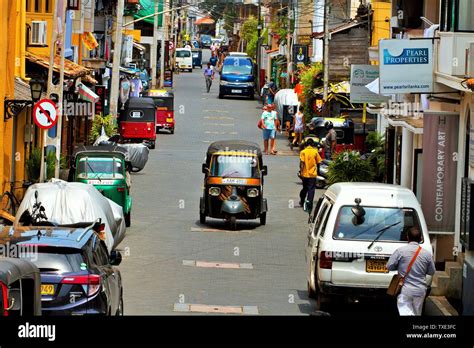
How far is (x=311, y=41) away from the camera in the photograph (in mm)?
64500

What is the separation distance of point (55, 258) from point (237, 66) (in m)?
61.4

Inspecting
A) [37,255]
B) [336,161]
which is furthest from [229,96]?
[37,255]

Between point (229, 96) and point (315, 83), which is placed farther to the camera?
point (229, 96)

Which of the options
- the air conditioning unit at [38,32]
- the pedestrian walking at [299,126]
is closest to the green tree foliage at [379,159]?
the air conditioning unit at [38,32]

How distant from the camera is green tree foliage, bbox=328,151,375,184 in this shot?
107ft

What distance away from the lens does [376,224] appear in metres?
18.8

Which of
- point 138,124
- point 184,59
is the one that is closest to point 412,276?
point 138,124

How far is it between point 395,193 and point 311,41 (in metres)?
45.8

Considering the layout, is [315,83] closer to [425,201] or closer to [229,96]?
[229,96]

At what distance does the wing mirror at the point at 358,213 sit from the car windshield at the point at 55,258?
5.07m

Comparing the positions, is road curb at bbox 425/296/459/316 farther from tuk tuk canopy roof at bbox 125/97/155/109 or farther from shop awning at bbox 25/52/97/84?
tuk tuk canopy roof at bbox 125/97/155/109

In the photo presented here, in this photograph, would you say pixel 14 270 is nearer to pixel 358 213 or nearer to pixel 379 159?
pixel 358 213

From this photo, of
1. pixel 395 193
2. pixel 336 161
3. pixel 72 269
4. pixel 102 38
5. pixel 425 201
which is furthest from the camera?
pixel 102 38

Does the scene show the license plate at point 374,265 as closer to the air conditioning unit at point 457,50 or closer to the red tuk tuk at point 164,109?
the air conditioning unit at point 457,50
